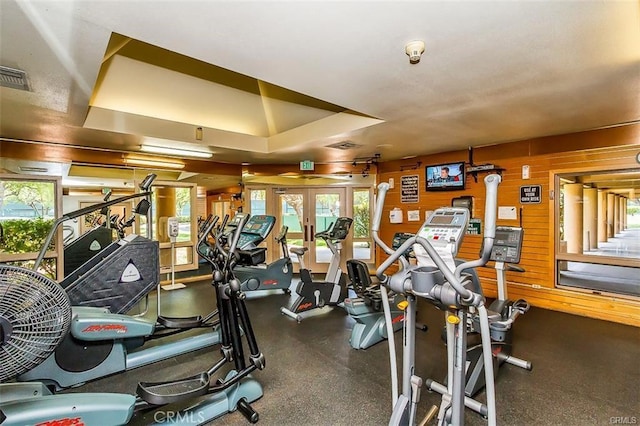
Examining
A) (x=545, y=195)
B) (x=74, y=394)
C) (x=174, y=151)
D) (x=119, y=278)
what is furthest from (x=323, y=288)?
(x=545, y=195)

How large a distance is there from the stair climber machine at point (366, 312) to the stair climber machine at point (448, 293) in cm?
144

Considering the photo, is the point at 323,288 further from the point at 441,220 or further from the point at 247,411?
the point at 441,220

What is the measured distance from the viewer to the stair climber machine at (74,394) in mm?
1288

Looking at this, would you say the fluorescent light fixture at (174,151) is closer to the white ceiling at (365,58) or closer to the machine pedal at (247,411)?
the white ceiling at (365,58)

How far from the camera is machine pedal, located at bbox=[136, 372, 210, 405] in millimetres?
1915

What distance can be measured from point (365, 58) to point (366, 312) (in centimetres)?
252

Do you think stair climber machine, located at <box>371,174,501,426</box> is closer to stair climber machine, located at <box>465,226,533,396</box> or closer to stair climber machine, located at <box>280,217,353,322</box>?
stair climber machine, located at <box>465,226,533,396</box>

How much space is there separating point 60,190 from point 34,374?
284 centimetres

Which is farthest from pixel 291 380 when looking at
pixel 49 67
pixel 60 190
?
pixel 60 190

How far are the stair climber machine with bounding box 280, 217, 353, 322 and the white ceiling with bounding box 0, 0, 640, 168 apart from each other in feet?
5.08

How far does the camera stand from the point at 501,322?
8.87 ft

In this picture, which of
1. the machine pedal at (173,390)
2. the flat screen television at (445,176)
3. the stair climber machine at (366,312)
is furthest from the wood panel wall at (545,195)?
the machine pedal at (173,390)

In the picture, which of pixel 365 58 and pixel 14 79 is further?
pixel 14 79

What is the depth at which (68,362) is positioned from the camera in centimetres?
256
